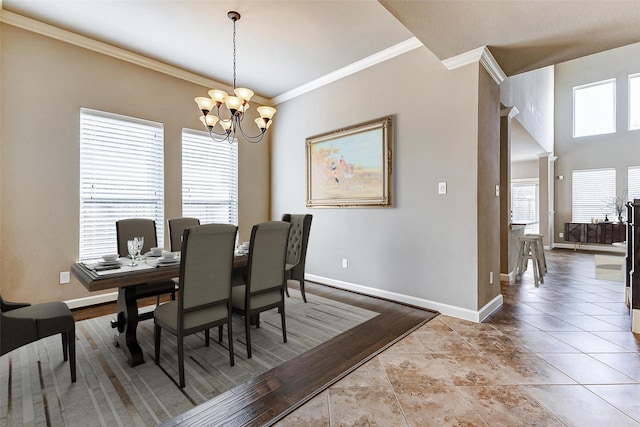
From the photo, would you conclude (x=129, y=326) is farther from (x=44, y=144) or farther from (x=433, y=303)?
(x=433, y=303)

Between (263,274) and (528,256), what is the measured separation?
15.0 feet

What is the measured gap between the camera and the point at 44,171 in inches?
125

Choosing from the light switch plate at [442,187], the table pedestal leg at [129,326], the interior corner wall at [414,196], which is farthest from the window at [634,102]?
the table pedestal leg at [129,326]

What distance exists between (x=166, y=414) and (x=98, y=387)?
24.1 inches

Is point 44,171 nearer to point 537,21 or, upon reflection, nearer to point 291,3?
point 291,3

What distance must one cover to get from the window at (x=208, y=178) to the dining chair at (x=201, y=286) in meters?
2.49

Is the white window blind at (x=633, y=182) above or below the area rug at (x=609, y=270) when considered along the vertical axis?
above

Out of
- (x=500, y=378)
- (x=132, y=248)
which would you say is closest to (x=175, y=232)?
(x=132, y=248)

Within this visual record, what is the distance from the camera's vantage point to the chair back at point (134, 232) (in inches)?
117

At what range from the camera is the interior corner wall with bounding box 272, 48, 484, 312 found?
3027 millimetres

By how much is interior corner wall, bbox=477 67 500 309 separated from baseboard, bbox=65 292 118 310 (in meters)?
4.27

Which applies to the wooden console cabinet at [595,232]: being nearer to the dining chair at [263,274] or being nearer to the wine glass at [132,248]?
the dining chair at [263,274]

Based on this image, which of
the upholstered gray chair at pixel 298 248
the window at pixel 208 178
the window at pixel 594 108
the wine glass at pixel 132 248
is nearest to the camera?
the wine glass at pixel 132 248

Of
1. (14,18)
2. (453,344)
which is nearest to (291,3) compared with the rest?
(14,18)
